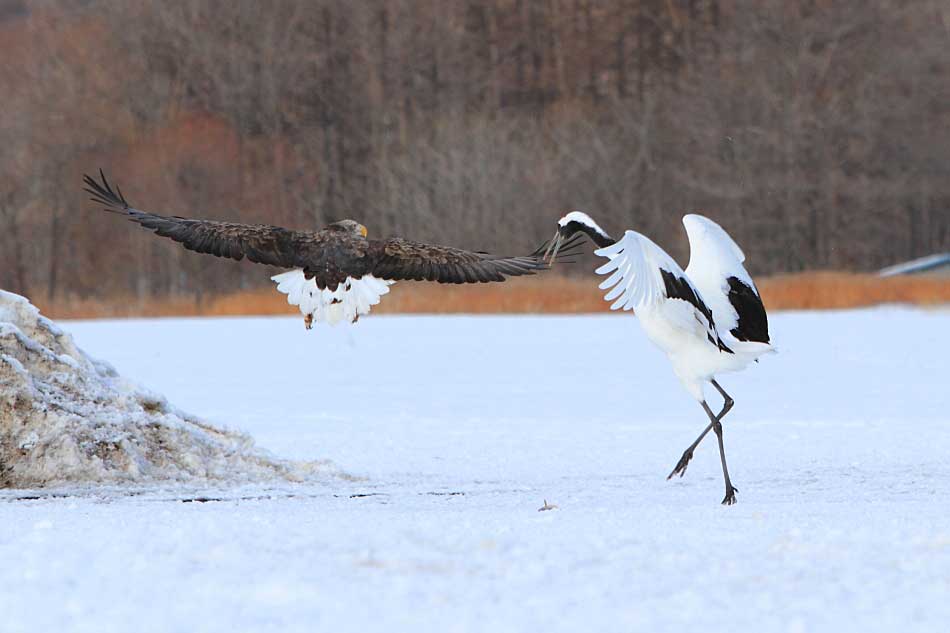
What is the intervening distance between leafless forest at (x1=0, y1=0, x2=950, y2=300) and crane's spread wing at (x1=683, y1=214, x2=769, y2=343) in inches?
1052

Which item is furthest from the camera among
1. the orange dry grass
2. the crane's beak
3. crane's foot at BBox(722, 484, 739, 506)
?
the orange dry grass

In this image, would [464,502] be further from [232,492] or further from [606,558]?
[606,558]

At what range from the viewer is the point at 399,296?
84.6 feet

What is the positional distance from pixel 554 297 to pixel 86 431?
685 inches

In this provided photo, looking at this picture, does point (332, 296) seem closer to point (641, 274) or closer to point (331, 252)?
point (331, 252)

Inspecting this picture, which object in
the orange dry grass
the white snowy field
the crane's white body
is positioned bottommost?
the white snowy field

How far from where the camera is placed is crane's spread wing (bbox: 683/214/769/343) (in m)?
8.30

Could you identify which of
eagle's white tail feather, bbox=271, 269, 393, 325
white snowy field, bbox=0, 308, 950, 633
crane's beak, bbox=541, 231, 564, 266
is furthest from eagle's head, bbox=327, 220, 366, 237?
white snowy field, bbox=0, 308, 950, 633

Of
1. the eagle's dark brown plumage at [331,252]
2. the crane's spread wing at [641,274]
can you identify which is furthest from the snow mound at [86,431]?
the crane's spread wing at [641,274]

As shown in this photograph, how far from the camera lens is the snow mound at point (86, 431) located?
8586mm

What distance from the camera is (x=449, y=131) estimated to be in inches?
1606

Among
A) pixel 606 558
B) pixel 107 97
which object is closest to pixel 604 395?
pixel 606 558

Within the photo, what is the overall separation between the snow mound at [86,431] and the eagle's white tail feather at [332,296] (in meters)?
1.30

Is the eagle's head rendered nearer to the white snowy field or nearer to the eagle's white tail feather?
the eagle's white tail feather
